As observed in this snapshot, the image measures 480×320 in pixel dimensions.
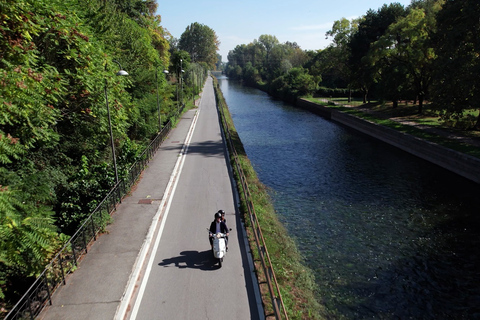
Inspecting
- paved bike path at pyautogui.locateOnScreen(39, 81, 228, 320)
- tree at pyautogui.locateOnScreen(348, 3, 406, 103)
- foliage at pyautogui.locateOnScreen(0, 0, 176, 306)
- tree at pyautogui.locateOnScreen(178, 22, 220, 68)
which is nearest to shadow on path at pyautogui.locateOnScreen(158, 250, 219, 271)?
paved bike path at pyautogui.locateOnScreen(39, 81, 228, 320)

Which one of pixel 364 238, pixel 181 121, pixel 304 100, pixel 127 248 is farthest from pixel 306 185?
pixel 304 100

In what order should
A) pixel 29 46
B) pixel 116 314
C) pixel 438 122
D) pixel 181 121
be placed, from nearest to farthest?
pixel 116 314 < pixel 29 46 < pixel 438 122 < pixel 181 121

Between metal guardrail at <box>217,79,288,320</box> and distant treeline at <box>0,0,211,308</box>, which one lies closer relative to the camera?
metal guardrail at <box>217,79,288,320</box>

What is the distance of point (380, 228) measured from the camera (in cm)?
1717

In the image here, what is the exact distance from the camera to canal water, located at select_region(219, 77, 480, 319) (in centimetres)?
1227

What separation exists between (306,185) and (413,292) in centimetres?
1122

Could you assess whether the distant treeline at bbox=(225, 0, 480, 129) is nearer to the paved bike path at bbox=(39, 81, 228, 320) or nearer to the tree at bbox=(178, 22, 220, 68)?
the paved bike path at bbox=(39, 81, 228, 320)

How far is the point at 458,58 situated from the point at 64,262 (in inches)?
1224

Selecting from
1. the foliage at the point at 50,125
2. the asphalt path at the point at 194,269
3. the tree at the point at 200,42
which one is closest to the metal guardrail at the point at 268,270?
the asphalt path at the point at 194,269

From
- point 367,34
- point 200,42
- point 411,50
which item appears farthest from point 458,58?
point 200,42

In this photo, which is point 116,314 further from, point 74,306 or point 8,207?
point 8,207

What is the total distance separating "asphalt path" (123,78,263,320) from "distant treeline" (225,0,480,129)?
22.1 m

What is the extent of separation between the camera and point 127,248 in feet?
39.5

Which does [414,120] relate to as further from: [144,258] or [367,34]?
[144,258]
